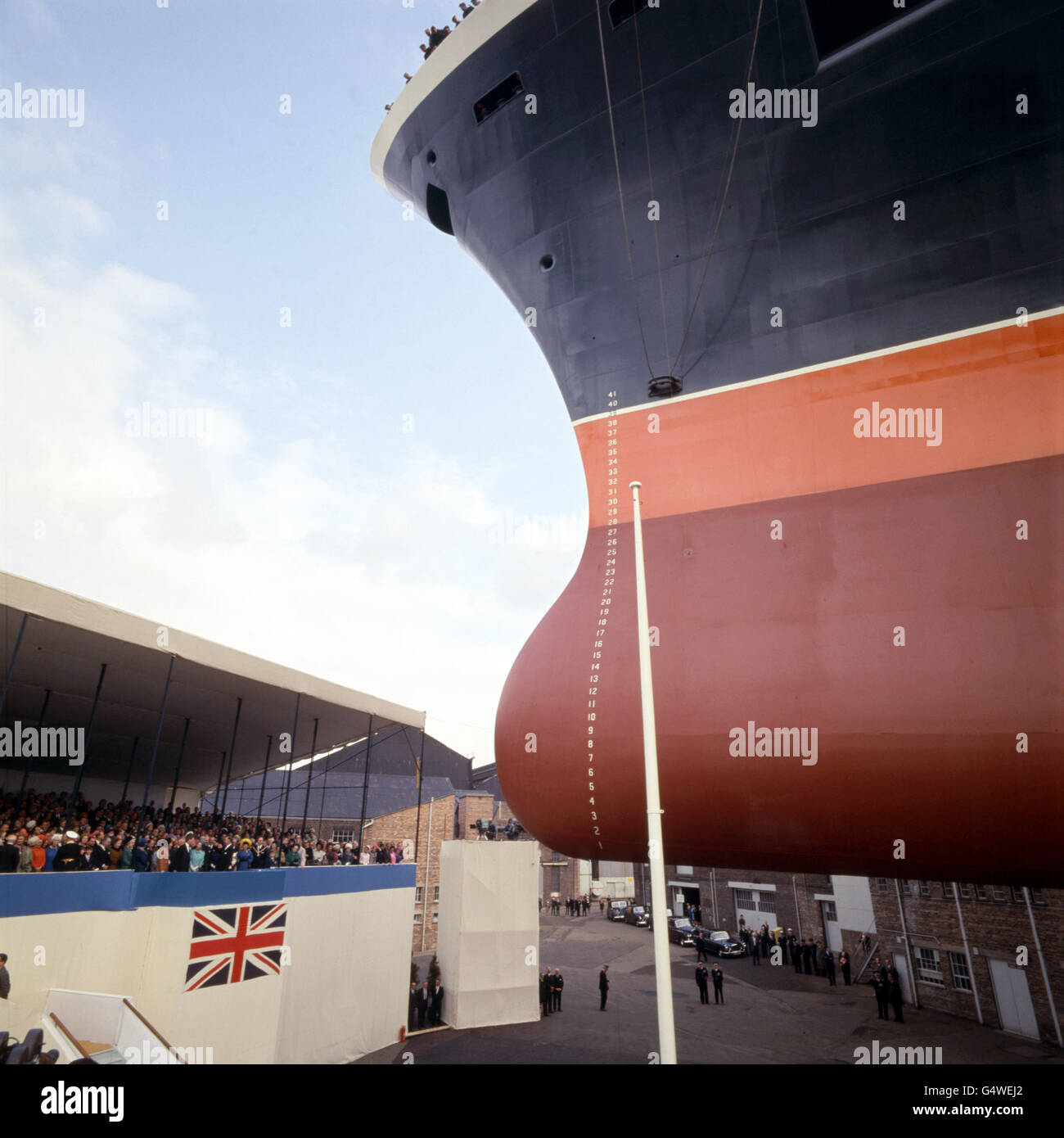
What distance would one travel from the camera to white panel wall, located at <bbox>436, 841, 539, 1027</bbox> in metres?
21.2

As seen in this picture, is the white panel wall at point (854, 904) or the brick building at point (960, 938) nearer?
the brick building at point (960, 938)

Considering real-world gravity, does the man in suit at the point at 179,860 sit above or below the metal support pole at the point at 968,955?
above

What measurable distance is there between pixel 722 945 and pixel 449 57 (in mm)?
34391

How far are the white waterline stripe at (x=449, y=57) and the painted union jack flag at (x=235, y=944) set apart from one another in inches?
633

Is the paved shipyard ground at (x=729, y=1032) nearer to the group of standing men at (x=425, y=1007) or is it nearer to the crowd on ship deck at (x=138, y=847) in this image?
the group of standing men at (x=425, y=1007)

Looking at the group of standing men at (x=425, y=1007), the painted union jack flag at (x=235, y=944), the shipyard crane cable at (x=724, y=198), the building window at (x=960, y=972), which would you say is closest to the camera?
the shipyard crane cable at (x=724, y=198)

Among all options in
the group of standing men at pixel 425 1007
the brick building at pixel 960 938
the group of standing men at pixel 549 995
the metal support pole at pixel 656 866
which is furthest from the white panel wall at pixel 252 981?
the metal support pole at pixel 656 866

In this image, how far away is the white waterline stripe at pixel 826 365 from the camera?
8.39 meters

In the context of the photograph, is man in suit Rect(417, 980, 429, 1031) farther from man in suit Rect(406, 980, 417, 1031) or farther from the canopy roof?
the canopy roof

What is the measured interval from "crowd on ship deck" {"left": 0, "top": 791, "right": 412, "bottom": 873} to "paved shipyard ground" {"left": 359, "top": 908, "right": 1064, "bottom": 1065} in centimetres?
561

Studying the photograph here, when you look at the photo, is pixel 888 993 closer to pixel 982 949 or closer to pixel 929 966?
pixel 929 966

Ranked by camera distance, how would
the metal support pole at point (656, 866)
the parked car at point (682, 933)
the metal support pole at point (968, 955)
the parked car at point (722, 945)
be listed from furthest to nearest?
1. the parked car at point (682, 933)
2. the parked car at point (722, 945)
3. the metal support pole at point (968, 955)
4. the metal support pole at point (656, 866)

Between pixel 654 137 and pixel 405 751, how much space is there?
151 feet
